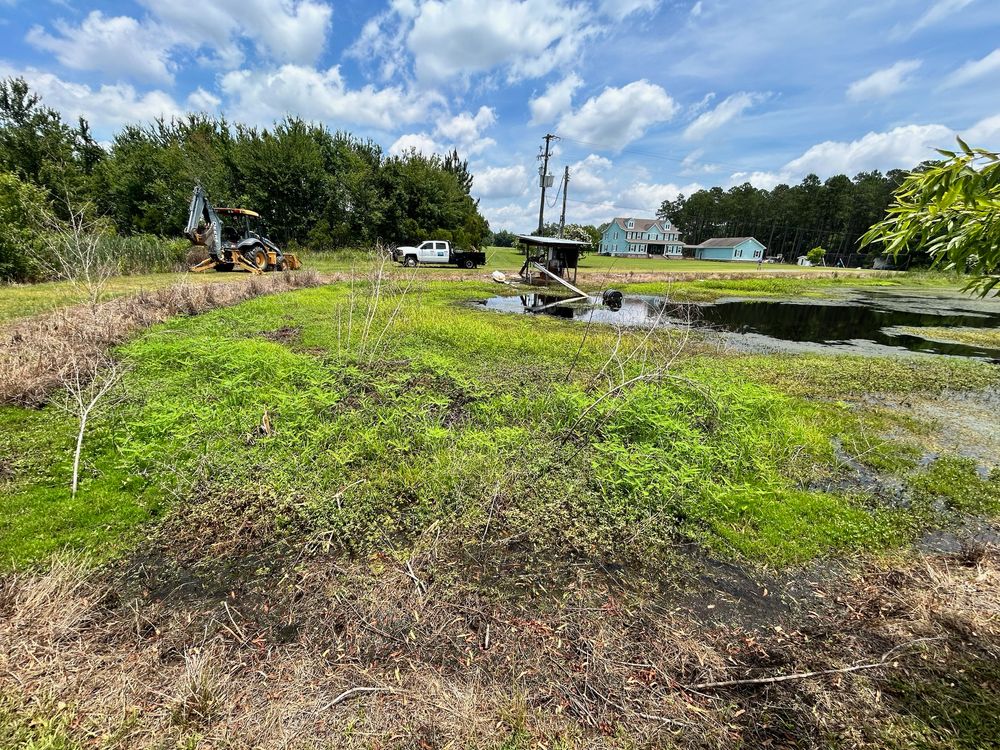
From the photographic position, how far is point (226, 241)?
59.4 feet

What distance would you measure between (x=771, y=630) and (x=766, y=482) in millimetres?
1865

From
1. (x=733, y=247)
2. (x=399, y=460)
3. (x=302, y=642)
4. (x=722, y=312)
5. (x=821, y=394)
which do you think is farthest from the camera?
(x=733, y=247)

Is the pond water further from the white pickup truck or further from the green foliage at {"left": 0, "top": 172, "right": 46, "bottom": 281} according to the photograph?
the green foliage at {"left": 0, "top": 172, "right": 46, "bottom": 281}

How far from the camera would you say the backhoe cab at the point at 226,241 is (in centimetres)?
1598

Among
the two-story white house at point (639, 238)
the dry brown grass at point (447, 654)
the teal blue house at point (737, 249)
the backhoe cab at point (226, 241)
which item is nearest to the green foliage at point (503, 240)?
the two-story white house at point (639, 238)

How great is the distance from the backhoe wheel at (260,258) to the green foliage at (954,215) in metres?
20.0

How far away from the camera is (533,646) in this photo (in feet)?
7.40

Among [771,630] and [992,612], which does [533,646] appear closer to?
[771,630]

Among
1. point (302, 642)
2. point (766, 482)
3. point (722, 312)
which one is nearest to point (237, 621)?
point (302, 642)

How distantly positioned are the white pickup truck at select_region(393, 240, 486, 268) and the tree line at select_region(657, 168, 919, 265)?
2328 inches

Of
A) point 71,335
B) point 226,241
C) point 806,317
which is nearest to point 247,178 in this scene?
point 226,241

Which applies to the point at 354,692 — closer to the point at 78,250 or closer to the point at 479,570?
the point at 479,570

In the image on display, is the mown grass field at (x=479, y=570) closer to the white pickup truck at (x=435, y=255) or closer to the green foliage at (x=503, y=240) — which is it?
the white pickup truck at (x=435, y=255)

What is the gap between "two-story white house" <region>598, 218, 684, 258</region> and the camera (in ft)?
215
